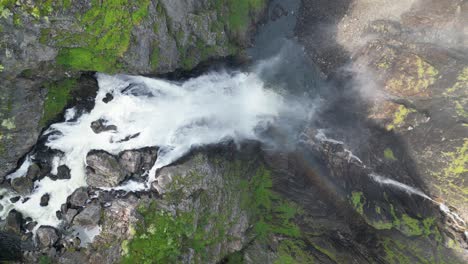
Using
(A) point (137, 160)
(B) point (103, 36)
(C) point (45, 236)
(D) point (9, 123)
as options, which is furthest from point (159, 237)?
(B) point (103, 36)

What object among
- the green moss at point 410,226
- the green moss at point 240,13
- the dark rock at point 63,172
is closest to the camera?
the dark rock at point 63,172

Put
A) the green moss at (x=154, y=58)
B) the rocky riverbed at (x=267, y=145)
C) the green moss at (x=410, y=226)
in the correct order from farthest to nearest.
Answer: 1. the green moss at (x=410, y=226)
2. the green moss at (x=154, y=58)
3. the rocky riverbed at (x=267, y=145)

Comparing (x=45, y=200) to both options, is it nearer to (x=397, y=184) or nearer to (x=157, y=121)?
(x=157, y=121)

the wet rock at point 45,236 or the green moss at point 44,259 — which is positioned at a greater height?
the wet rock at point 45,236

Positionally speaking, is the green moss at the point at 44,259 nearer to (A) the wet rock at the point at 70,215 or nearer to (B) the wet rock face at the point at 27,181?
(A) the wet rock at the point at 70,215

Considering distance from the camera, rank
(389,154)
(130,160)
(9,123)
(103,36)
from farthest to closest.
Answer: (389,154), (130,160), (103,36), (9,123)

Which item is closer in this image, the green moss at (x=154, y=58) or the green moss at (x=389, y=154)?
the green moss at (x=154, y=58)

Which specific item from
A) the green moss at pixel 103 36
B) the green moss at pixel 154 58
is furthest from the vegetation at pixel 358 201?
the green moss at pixel 103 36

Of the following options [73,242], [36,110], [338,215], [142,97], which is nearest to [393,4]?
[338,215]
